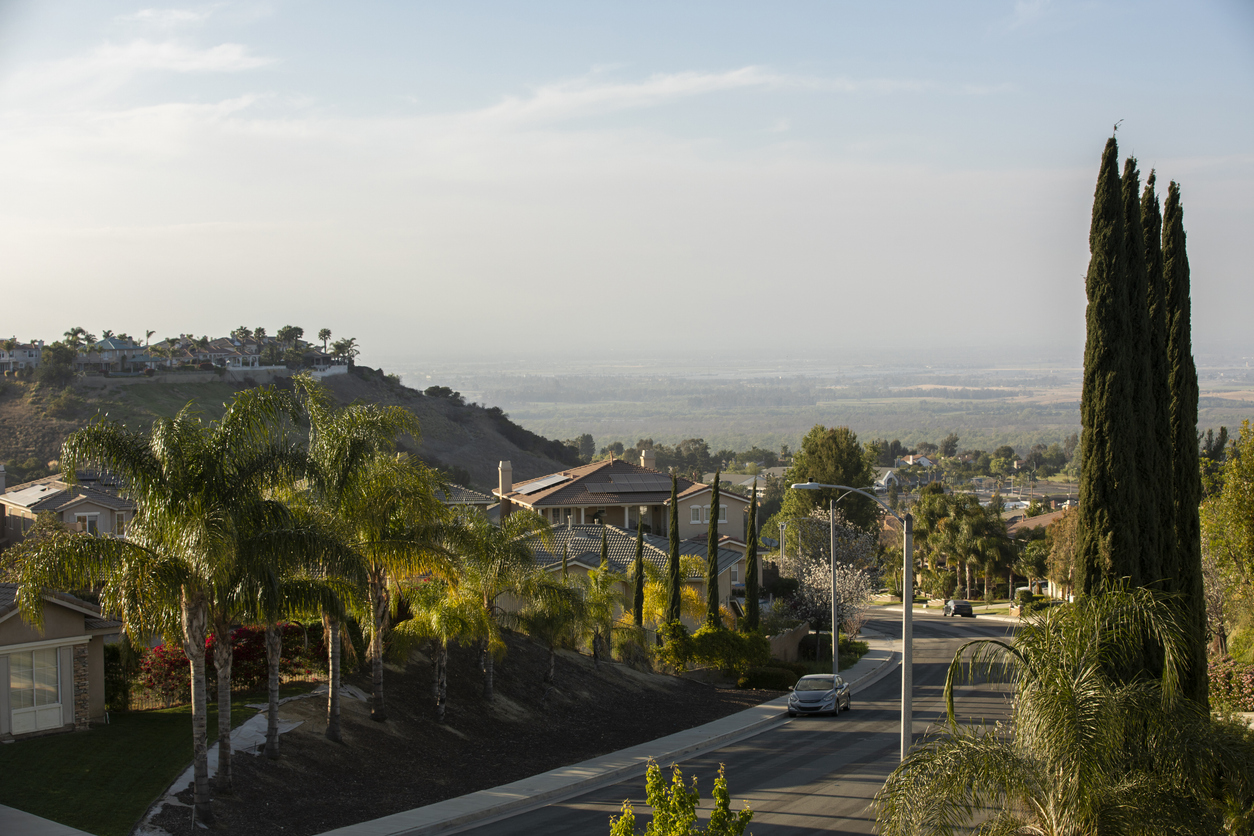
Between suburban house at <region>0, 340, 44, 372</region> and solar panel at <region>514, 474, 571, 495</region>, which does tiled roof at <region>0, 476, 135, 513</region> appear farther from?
suburban house at <region>0, 340, 44, 372</region>

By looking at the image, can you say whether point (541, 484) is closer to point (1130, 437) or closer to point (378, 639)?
point (378, 639)

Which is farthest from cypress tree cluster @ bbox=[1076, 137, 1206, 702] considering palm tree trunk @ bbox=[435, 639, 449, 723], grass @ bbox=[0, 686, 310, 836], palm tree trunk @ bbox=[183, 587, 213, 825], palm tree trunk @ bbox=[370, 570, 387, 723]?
grass @ bbox=[0, 686, 310, 836]

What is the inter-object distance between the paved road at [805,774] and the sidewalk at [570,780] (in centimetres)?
51

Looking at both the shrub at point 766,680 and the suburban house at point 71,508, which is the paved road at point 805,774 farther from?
the suburban house at point 71,508

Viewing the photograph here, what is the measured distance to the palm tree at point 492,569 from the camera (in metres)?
28.9

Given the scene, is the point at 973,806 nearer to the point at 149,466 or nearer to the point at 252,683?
the point at 149,466

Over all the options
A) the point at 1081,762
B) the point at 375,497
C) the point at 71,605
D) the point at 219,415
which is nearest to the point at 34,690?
the point at 71,605

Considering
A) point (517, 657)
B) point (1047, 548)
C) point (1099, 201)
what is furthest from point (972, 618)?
point (1099, 201)

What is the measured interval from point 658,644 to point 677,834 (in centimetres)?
3420

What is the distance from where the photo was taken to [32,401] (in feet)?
320

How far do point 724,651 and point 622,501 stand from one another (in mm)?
22873

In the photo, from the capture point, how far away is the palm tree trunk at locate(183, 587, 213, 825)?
18.8 m

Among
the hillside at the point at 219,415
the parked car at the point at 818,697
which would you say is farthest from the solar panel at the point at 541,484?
the parked car at the point at 818,697

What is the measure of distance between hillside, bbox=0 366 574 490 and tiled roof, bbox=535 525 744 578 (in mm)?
13622
